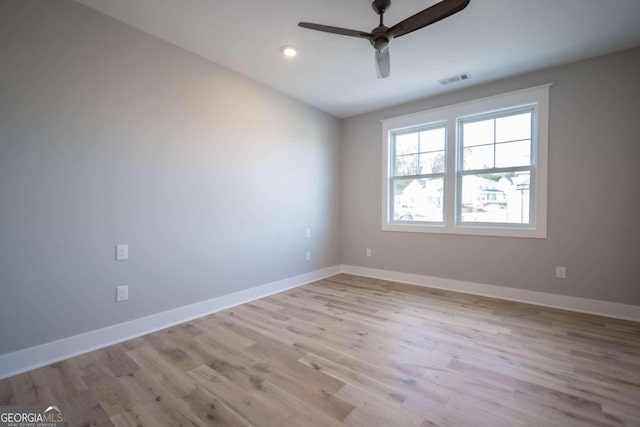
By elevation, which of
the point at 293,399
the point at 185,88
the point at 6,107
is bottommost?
the point at 293,399

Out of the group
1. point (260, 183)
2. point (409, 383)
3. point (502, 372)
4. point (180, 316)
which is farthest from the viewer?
point (260, 183)

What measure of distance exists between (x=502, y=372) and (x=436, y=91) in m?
3.31

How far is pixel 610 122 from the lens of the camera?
2.89 m

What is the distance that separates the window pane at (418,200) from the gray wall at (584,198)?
1.59ft

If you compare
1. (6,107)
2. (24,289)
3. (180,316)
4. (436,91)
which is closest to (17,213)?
(24,289)

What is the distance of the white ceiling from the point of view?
2223 millimetres

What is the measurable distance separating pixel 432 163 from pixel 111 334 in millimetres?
4124

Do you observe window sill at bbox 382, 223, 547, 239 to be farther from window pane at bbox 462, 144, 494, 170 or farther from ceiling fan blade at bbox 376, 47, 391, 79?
ceiling fan blade at bbox 376, 47, 391, 79

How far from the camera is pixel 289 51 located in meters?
2.82

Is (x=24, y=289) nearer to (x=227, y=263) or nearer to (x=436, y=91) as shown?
(x=227, y=263)

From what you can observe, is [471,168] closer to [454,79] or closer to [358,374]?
[454,79]
